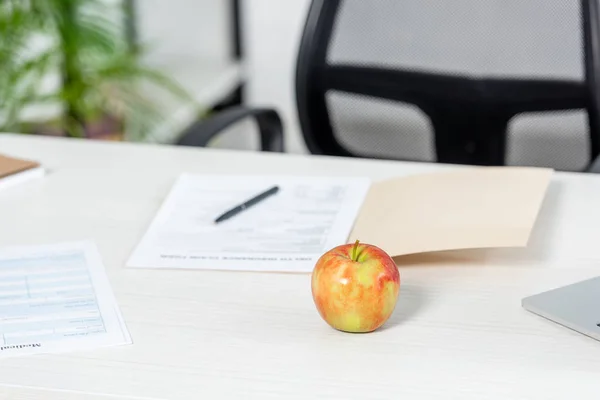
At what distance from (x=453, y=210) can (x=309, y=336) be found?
30 cm

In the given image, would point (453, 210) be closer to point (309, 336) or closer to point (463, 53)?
point (309, 336)

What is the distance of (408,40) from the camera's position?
5.71 feet

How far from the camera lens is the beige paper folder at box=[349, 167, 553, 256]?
112 cm

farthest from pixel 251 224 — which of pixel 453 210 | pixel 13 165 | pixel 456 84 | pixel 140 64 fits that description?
pixel 140 64

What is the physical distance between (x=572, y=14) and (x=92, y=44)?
1.27 metres

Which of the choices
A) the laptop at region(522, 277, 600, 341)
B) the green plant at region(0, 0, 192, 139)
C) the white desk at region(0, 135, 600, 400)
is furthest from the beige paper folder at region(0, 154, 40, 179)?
the green plant at region(0, 0, 192, 139)

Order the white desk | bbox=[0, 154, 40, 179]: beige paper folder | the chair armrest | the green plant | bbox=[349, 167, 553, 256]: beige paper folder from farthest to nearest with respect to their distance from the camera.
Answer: the green plant
the chair armrest
bbox=[0, 154, 40, 179]: beige paper folder
bbox=[349, 167, 553, 256]: beige paper folder
the white desk

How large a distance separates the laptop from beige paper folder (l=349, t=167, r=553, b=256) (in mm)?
79

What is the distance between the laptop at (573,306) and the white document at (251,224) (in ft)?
0.79

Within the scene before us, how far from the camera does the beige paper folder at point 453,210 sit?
1.12 metres

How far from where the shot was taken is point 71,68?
2494 millimetres

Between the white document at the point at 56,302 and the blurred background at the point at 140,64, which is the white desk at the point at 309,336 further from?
the blurred background at the point at 140,64

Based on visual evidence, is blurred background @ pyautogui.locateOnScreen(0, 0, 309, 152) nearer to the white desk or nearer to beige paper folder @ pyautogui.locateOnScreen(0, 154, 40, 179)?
beige paper folder @ pyautogui.locateOnScreen(0, 154, 40, 179)

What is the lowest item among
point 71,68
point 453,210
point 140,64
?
point 140,64
